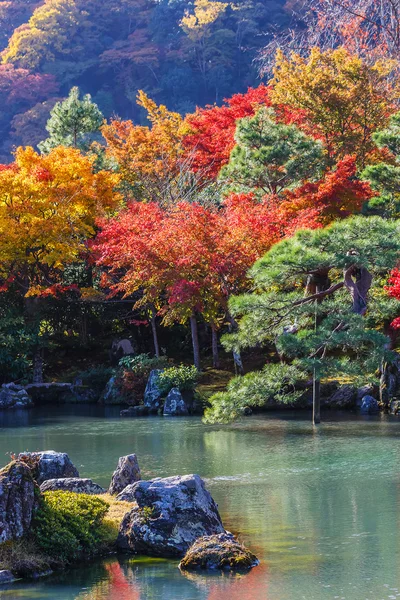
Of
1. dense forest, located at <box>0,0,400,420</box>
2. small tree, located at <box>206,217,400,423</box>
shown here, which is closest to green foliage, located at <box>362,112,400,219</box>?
dense forest, located at <box>0,0,400,420</box>

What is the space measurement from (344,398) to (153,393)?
15.0ft

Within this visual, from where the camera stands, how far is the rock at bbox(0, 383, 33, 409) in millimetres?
23125

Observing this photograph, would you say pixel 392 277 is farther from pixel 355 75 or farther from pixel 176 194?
pixel 176 194

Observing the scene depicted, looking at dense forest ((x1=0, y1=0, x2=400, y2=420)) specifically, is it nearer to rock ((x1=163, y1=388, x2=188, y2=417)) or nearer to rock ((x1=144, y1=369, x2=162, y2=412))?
rock ((x1=144, y1=369, x2=162, y2=412))

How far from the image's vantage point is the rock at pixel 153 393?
69.6 feet

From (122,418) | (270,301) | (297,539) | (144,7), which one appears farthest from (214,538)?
(144,7)

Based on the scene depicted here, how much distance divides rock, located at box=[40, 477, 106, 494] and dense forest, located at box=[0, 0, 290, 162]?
39.3 meters

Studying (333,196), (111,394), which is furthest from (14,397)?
(333,196)

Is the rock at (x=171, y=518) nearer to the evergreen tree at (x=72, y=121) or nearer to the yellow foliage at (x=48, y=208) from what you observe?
the yellow foliage at (x=48, y=208)

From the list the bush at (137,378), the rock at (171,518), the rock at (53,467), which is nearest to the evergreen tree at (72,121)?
the bush at (137,378)

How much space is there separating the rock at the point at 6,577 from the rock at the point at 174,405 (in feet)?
40.5

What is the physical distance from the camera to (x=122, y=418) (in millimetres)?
20250

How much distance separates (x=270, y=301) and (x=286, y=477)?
3884 mm

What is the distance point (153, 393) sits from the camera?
21469mm
